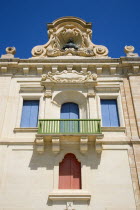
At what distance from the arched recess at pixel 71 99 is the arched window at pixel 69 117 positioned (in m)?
0.25

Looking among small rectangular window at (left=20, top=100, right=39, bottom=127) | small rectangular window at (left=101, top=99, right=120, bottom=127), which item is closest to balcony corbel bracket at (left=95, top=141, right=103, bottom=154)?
small rectangular window at (left=101, top=99, right=120, bottom=127)

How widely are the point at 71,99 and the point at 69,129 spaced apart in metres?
2.77

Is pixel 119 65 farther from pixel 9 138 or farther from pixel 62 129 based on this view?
pixel 9 138

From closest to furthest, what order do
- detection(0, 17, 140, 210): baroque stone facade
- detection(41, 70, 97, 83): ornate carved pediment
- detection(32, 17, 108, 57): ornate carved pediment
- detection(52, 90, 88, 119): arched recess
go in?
detection(0, 17, 140, 210): baroque stone facade < detection(52, 90, 88, 119): arched recess < detection(41, 70, 97, 83): ornate carved pediment < detection(32, 17, 108, 57): ornate carved pediment

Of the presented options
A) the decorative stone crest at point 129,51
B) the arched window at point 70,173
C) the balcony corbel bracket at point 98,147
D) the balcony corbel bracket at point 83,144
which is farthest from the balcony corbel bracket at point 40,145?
the decorative stone crest at point 129,51

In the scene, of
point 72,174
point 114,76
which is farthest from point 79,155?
point 114,76

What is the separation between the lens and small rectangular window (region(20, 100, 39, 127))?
13961 mm

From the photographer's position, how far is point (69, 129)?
1317cm

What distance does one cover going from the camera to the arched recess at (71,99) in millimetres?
14812

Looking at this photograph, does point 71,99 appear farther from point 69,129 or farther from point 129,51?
Result: point 129,51

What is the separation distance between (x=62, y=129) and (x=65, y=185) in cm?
303

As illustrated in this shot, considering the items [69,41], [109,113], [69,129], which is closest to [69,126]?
[69,129]

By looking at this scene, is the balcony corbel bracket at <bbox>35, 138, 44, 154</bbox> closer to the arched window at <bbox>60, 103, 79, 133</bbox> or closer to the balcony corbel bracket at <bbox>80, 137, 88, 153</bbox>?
the arched window at <bbox>60, 103, 79, 133</bbox>

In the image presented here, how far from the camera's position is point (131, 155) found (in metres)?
12.2
